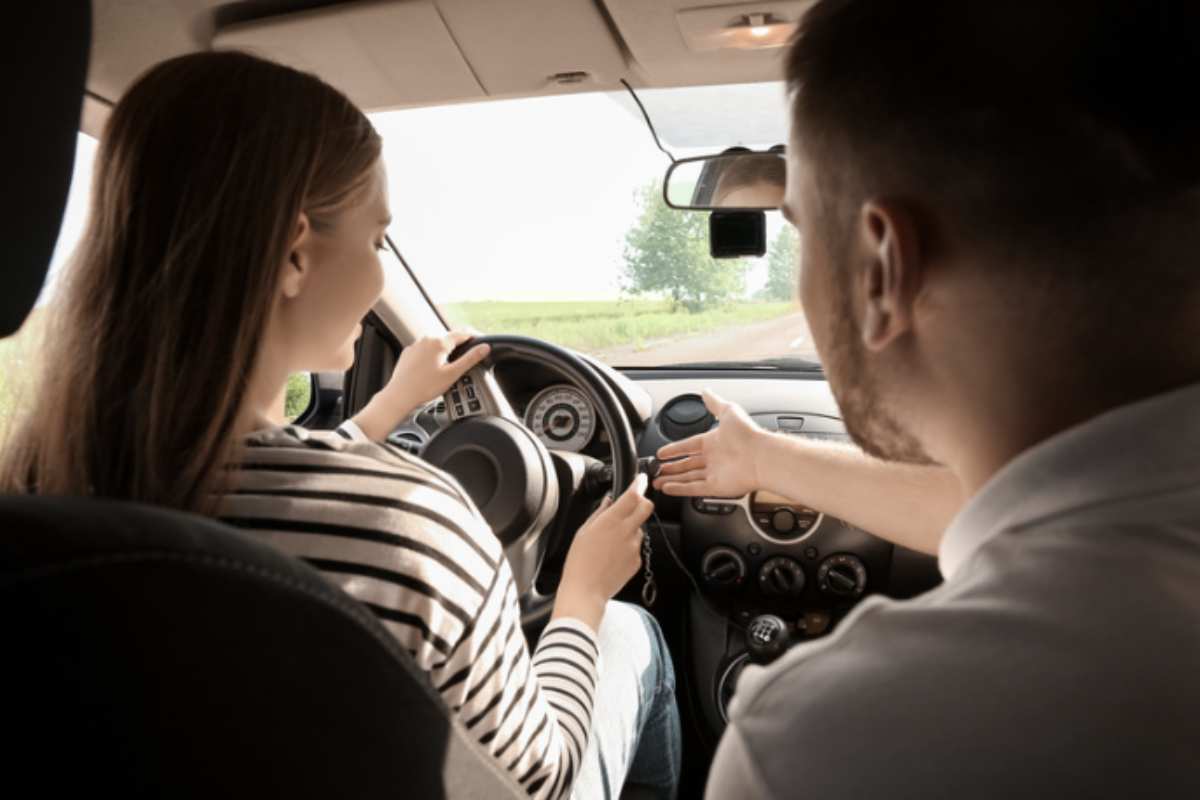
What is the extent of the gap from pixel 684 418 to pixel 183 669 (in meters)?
2.39

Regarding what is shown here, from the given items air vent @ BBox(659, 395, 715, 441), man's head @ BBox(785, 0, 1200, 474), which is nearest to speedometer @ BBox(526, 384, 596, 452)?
air vent @ BBox(659, 395, 715, 441)

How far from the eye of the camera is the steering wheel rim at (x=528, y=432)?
2.44m

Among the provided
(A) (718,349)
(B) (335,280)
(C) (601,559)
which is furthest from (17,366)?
(A) (718,349)

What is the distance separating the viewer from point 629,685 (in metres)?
2.24

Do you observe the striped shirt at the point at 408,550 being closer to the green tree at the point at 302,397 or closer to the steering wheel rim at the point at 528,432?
the steering wheel rim at the point at 528,432

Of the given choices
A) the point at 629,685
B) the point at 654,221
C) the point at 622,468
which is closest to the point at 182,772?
the point at 629,685

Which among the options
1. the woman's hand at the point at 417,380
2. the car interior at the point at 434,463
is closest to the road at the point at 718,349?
the car interior at the point at 434,463

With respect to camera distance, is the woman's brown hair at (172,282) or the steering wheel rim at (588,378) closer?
the woman's brown hair at (172,282)

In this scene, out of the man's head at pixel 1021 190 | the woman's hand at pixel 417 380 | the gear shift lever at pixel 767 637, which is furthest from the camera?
the gear shift lever at pixel 767 637

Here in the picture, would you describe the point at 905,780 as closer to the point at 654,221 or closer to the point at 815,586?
the point at 815,586

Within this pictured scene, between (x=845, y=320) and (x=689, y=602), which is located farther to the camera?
(x=689, y=602)

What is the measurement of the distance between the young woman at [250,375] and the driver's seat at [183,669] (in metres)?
0.29

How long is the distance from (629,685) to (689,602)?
0.91 m

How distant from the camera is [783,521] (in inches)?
110
